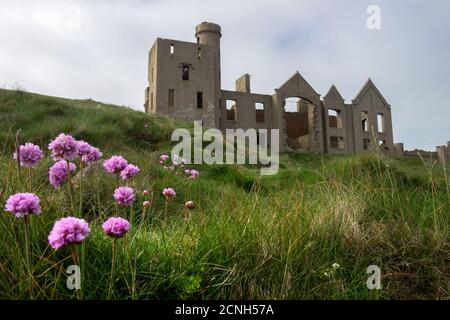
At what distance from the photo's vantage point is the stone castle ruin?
31094 mm

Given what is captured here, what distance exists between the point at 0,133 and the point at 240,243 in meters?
10.7

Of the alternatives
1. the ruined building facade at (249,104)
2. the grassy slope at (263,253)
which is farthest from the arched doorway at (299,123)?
the grassy slope at (263,253)

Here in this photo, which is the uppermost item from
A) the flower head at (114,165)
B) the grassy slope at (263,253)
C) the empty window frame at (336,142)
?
the empty window frame at (336,142)

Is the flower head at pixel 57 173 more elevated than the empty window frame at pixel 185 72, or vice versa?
the empty window frame at pixel 185 72

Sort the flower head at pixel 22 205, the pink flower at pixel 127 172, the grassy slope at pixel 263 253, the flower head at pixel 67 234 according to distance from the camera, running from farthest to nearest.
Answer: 1. the pink flower at pixel 127 172
2. the grassy slope at pixel 263 253
3. the flower head at pixel 22 205
4. the flower head at pixel 67 234

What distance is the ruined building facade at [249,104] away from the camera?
31094 mm

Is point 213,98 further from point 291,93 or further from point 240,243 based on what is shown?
point 240,243

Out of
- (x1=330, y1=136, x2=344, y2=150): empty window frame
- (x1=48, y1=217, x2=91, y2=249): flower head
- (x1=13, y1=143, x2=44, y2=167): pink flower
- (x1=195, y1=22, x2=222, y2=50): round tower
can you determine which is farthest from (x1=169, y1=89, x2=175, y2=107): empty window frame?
(x1=48, y1=217, x2=91, y2=249): flower head

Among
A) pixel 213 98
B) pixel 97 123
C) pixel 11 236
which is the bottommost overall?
pixel 11 236

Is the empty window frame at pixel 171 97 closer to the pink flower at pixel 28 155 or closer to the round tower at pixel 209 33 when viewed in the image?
the round tower at pixel 209 33

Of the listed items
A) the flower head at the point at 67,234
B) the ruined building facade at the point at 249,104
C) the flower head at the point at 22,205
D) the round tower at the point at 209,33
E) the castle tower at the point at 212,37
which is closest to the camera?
the flower head at the point at 67,234
